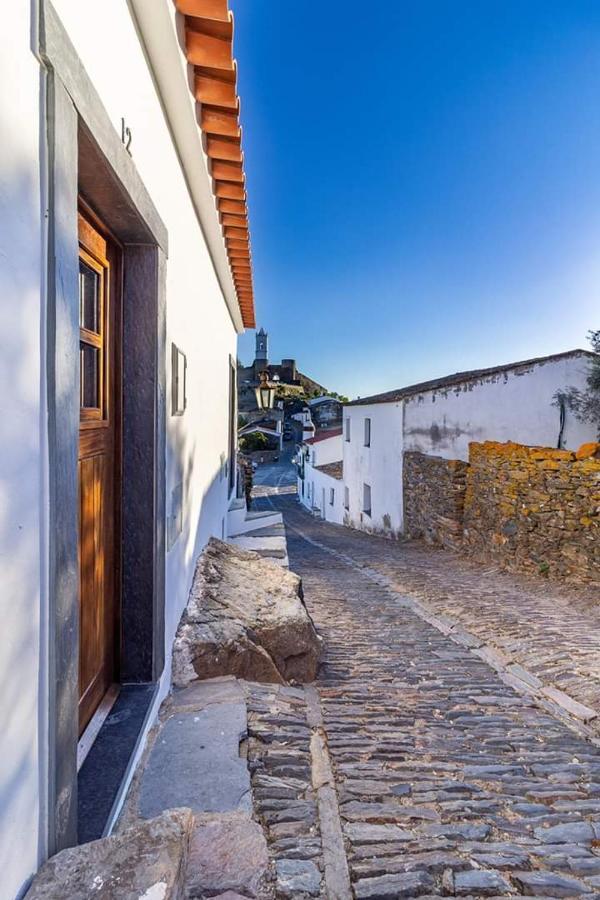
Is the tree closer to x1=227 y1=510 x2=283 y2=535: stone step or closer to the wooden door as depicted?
x1=227 y1=510 x2=283 y2=535: stone step

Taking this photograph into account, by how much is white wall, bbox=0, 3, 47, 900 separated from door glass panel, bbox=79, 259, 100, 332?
798 millimetres

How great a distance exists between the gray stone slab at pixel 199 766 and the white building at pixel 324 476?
2061 centimetres

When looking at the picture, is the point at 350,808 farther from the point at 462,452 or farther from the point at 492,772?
the point at 462,452

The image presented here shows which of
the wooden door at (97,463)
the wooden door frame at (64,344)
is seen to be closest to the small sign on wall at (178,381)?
the wooden door at (97,463)

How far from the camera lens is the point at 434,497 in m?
13.6

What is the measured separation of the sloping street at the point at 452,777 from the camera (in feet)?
6.58

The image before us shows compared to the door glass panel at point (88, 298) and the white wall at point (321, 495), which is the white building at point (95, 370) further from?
the white wall at point (321, 495)

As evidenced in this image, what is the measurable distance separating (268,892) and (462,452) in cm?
1395

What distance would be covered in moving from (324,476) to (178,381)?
77.0ft

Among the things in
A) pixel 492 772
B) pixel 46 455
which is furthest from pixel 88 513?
pixel 492 772

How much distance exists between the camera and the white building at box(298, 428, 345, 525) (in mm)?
24453

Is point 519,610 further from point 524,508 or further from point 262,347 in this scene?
point 262,347

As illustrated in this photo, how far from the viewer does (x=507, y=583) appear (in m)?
8.65

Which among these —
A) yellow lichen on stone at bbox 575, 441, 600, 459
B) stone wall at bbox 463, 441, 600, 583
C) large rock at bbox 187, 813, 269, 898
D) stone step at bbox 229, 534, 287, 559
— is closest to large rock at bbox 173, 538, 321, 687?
large rock at bbox 187, 813, 269, 898
